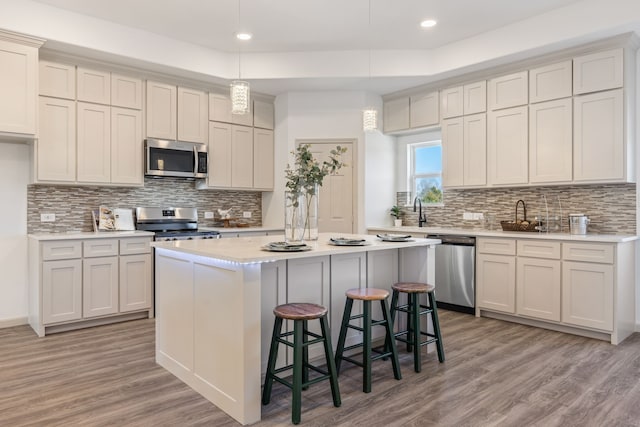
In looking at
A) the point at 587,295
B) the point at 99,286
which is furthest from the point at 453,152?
the point at 99,286

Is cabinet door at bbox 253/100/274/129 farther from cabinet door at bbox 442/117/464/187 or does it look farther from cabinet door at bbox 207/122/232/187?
cabinet door at bbox 442/117/464/187

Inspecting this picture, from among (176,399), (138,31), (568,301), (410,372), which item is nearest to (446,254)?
(568,301)

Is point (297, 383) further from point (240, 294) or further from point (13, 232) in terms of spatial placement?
point (13, 232)

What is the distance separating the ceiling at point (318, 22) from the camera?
3982 millimetres

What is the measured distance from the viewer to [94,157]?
4.50m

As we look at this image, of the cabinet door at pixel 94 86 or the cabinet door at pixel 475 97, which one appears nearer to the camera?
the cabinet door at pixel 94 86

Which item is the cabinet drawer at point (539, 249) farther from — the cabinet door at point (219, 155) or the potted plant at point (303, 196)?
the cabinet door at point (219, 155)

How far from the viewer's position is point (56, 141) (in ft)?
14.0

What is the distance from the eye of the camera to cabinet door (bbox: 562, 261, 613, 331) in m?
3.71

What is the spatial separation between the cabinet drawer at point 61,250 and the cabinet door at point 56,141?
69 centimetres

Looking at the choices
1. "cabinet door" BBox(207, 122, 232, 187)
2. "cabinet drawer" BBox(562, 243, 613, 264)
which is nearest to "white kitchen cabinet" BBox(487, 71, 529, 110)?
"cabinet drawer" BBox(562, 243, 613, 264)

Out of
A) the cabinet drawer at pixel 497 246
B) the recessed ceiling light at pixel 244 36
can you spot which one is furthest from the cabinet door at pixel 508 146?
the recessed ceiling light at pixel 244 36

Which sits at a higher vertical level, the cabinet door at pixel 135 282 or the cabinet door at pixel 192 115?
the cabinet door at pixel 192 115

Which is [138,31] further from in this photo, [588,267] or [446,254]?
[588,267]
